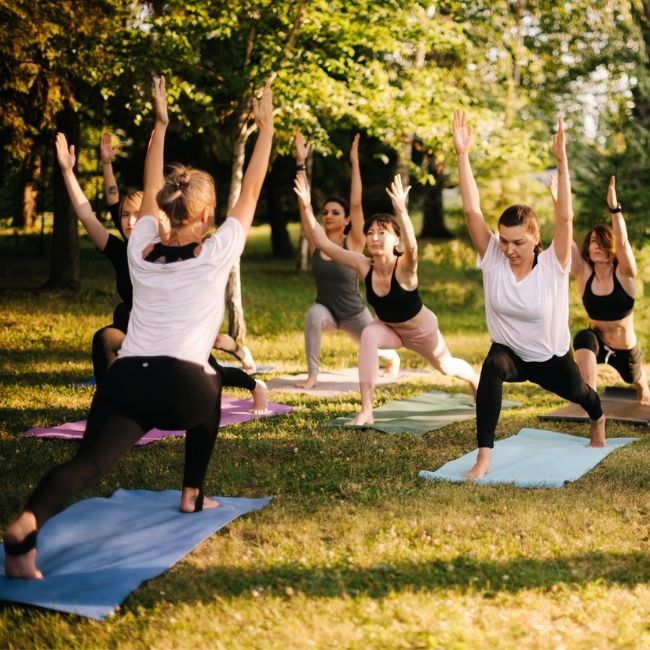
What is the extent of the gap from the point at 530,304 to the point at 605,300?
222 cm

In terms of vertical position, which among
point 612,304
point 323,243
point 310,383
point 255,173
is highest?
point 255,173

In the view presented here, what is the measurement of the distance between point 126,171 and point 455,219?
488 inches

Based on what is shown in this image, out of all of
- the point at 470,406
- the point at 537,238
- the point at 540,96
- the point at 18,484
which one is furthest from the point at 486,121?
the point at 540,96

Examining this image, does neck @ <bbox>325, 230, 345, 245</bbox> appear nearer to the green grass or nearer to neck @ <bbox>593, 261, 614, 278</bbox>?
the green grass

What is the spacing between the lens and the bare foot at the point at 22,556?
386 cm

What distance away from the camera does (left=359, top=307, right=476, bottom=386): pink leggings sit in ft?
25.2

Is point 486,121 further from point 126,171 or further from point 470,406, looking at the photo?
point 126,171

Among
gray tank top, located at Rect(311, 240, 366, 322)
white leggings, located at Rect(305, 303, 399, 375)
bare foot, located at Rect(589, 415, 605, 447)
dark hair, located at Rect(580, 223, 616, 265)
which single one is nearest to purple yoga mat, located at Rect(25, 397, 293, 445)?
white leggings, located at Rect(305, 303, 399, 375)

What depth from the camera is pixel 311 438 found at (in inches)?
280

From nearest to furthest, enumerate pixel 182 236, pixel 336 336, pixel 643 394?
1. pixel 182 236
2. pixel 643 394
3. pixel 336 336

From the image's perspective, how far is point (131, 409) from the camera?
4.16 m

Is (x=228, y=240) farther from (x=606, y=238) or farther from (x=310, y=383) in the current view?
(x=310, y=383)

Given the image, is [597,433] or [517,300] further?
[597,433]

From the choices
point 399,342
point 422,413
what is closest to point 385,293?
point 399,342
